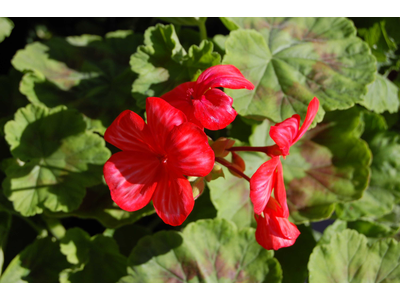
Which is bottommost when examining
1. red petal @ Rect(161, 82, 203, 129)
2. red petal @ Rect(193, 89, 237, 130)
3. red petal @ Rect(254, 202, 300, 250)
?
red petal @ Rect(254, 202, 300, 250)

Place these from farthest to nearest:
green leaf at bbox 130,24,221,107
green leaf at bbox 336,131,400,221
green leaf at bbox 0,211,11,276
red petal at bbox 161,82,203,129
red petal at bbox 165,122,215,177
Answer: green leaf at bbox 336,131,400,221 → green leaf at bbox 0,211,11,276 → green leaf at bbox 130,24,221,107 → red petal at bbox 161,82,203,129 → red petal at bbox 165,122,215,177

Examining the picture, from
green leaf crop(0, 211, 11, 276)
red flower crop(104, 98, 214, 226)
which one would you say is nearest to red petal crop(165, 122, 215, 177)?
red flower crop(104, 98, 214, 226)

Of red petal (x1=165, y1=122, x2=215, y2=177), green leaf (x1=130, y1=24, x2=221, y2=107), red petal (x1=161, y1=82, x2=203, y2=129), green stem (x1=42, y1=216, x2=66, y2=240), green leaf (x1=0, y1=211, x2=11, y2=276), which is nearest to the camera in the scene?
red petal (x1=165, y1=122, x2=215, y2=177)

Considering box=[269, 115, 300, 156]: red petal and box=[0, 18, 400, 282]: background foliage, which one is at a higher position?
box=[269, 115, 300, 156]: red petal

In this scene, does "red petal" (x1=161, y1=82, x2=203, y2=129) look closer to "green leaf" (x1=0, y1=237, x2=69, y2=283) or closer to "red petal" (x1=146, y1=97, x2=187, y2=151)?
"red petal" (x1=146, y1=97, x2=187, y2=151)

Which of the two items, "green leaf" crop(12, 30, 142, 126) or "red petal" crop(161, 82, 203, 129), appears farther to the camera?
"green leaf" crop(12, 30, 142, 126)

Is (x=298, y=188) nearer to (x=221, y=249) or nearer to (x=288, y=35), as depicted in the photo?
(x=221, y=249)

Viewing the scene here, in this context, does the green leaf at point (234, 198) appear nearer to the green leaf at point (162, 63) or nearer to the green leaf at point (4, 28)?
the green leaf at point (162, 63)
